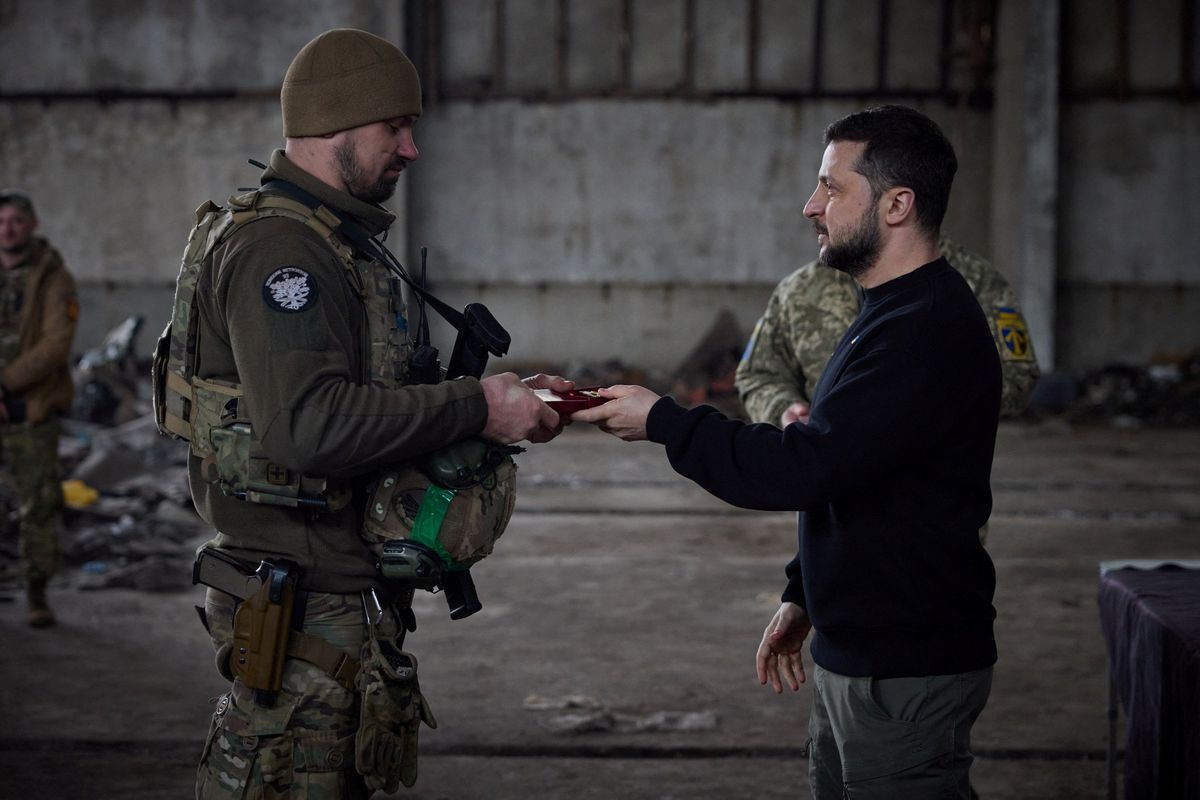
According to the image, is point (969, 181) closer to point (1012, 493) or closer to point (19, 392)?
point (1012, 493)

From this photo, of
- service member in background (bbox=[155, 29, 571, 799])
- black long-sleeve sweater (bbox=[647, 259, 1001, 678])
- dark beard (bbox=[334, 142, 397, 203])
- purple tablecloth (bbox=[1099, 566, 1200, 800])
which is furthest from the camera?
purple tablecloth (bbox=[1099, 566, 1200, 800])

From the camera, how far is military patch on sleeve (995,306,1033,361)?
13.1 ft

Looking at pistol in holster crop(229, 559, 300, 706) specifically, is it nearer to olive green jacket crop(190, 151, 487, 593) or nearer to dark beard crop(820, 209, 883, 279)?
olive green jacket crop(190, 151, 487, 593)

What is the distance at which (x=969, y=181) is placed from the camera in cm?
1391

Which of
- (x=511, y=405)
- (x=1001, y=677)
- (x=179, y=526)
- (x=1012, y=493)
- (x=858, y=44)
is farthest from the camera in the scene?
(x=858, y=44)

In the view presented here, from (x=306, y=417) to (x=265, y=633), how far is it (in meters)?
0.46

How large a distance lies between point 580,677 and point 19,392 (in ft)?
9.22

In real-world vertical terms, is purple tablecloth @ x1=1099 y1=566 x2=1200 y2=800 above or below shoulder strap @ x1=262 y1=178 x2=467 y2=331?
below

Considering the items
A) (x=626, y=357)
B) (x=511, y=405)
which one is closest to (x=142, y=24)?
(x=626, y=357)

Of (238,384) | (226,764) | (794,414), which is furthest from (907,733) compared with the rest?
(794,414)

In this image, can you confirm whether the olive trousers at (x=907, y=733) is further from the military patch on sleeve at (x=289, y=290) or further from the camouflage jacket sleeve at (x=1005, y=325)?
the camouflage jacket sleeve at (x=1005, y=325)

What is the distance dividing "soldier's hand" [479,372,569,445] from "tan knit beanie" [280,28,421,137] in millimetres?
591

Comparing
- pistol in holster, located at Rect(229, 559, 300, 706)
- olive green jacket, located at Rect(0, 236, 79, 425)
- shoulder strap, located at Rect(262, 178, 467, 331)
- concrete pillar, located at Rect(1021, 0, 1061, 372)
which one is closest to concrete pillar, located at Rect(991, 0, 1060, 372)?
concrete pillar, located at Rect(1021, 0, 1061, 372)

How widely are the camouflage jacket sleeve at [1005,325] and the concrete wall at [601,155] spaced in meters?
9.80
